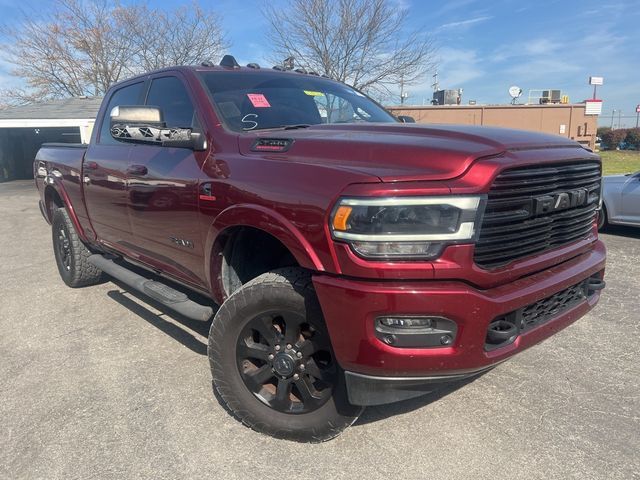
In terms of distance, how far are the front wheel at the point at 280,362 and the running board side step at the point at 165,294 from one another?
41cm

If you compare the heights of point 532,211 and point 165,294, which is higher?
point 532,211

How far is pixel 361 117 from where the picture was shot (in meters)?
3.79

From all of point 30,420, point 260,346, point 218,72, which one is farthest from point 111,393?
point 218,72

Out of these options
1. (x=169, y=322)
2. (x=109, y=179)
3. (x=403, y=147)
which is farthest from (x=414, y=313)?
(x=109, y=179)

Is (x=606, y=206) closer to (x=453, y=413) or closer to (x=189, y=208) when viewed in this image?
(x=453, y=413)

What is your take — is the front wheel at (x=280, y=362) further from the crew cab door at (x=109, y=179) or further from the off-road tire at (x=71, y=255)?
the off-road tire at (x=71, y=255)

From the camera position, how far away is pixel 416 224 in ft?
6.83

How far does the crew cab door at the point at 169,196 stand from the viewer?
124 inches

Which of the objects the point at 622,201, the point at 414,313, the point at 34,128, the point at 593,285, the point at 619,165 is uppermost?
the point at 34,128

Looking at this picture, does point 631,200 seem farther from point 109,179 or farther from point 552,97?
point 552,97

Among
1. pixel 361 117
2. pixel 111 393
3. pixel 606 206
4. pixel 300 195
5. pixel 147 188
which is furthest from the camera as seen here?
pixel 606 206

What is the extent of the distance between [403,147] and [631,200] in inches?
271

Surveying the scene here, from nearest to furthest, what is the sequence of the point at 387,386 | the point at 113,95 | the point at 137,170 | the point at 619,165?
the point at 387,386 < the point at 137,170 < the point at 113,95 < the point at 619,165

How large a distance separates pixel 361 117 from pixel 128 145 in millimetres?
1837
